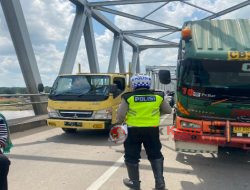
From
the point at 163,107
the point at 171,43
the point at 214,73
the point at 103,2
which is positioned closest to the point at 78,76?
the point at 214,73

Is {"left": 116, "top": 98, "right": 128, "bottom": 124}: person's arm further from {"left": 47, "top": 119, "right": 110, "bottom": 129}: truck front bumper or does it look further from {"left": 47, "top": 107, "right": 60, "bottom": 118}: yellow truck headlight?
{"left": 47, "top": 107, "right": 60, "bottom": 118}: yellow truck headlight

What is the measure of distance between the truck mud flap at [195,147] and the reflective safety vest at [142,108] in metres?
1.76

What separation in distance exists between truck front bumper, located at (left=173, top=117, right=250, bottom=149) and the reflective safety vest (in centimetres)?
169

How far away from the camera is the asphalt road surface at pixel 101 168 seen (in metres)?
5.11

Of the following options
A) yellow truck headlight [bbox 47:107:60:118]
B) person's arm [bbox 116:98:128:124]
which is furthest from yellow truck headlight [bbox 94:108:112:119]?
person's arm [bbox 116:98:128:124]

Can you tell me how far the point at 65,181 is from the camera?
5.23 meters

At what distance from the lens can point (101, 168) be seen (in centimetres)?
607

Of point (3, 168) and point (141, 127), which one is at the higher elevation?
point (141, 127)

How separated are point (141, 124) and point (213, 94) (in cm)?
215

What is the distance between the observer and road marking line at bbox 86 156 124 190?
4.94 m

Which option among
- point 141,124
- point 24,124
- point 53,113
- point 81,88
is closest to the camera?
point 141,124

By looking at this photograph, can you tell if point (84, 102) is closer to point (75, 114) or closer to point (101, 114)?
point (75, 114)

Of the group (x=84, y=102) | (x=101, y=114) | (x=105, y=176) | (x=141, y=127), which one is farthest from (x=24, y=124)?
(x=141, y=127)

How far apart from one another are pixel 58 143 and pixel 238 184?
502cm
